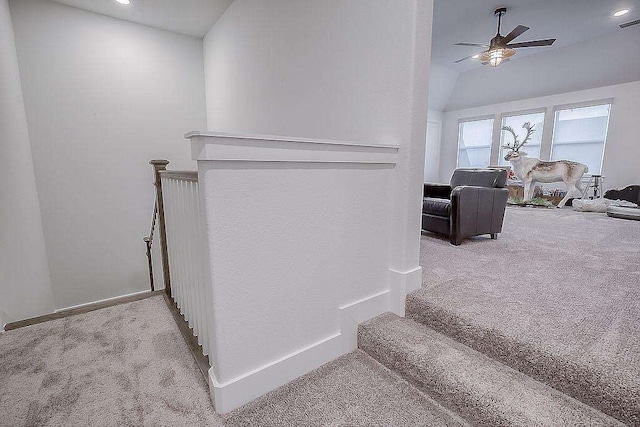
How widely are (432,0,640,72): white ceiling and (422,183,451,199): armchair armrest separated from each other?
2.39 metres

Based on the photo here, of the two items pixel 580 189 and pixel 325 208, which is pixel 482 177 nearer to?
pixel 325 208

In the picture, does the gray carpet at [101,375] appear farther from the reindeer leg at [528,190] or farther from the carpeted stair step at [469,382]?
the reindeer leg at [528,190]

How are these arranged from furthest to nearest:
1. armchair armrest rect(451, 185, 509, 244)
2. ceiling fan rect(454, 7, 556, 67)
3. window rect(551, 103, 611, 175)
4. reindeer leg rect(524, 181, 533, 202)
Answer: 1. reindeer leg rect(524, 181, 533, 202)
2. window rect(551, 103, 611, 175)
3. ceiling fan rect(454, 7, 556, 67)
4. armchair armrest rect(451, 185, 509, 244)

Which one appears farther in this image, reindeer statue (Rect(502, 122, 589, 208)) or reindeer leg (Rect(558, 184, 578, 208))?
reindeer leg (Rect(558, 184, 578, 208))

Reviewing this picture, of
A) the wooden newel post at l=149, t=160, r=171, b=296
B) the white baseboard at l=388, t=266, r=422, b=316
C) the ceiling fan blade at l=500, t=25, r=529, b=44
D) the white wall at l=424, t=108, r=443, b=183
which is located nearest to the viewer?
the white baseboard at l=388, t=266, r=422, b=316

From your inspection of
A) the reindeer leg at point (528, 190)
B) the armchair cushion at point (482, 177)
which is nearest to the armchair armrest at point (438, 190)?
the armchair cushion at point (482, 177)

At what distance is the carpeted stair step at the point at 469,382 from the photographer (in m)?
1.00

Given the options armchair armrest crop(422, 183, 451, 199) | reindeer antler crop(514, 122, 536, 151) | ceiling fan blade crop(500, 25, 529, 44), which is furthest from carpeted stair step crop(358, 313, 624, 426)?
reindeer antler crop(514, 122, 536, 151)

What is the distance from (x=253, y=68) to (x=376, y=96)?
1830mm

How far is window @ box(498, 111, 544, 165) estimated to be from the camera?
20.7ft

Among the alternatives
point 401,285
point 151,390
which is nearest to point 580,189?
point 401,285

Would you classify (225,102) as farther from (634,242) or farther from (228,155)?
(634,242)

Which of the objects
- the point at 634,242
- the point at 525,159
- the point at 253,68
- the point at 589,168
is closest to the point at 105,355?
the point at 253,68

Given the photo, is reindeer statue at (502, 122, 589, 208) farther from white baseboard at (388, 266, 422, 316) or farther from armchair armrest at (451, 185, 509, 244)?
white baseboard at (388, 266, 422, 316)
